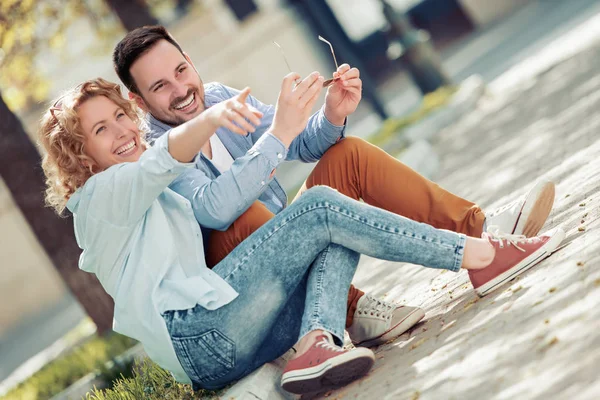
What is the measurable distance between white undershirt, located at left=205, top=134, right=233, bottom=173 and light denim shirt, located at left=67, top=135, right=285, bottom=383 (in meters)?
0.52

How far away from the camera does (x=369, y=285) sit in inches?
248

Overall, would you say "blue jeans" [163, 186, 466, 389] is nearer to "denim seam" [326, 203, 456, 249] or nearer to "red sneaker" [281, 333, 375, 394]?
"denim seam" [326, 203, 456, 249]

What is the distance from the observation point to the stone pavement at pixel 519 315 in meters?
2.85

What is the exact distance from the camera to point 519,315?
3443 mm

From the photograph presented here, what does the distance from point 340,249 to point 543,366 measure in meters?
1.12

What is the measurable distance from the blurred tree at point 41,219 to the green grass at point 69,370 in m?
0.79

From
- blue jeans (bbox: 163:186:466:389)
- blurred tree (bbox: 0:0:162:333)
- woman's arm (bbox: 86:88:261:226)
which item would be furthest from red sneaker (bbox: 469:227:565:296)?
blurred tree (bbox: 0:0:162:333)

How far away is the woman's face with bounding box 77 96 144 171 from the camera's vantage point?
386 cm

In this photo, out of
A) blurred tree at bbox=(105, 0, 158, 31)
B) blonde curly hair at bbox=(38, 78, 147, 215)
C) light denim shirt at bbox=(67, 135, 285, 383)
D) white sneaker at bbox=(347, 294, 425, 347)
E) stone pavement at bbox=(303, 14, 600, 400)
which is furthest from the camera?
blurred tree at bbox=(105, 0, 158, 31)

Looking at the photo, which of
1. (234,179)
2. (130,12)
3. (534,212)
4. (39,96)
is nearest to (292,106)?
(234,179)

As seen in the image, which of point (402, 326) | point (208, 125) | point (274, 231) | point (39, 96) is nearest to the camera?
point (208, 125)

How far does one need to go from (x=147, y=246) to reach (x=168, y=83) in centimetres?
93

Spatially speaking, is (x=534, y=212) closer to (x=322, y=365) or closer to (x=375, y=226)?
(x=375, y=226)

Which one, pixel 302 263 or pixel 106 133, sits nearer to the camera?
pixel 302 263
